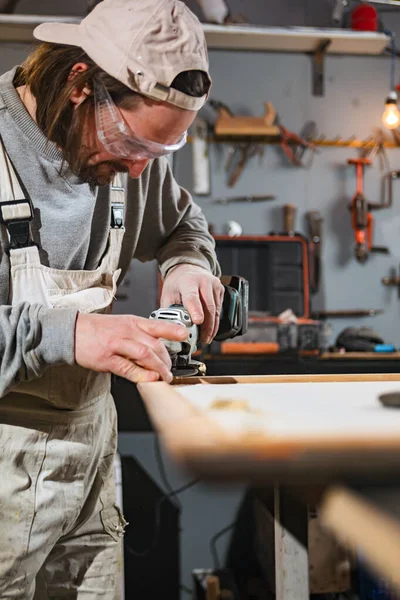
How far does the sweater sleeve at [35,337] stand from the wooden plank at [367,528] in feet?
1.80

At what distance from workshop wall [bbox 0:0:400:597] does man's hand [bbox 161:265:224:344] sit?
210 centimetres

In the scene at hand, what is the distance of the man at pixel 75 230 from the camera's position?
4.07ft

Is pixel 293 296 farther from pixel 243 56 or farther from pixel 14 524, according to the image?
pixel 14 524

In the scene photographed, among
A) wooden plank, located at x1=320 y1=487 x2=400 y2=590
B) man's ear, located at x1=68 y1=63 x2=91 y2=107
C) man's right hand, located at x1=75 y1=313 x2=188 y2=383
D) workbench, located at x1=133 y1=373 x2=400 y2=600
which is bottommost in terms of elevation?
wooden plank, located at x1=320 y1=487 x2=400 y2=590

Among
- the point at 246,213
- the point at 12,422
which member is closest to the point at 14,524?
the point at 12,422

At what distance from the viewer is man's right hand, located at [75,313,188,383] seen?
100 cm

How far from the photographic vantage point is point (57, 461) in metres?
1.35

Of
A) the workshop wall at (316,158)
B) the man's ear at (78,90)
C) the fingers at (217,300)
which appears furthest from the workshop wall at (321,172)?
the man's ear at (78,90)

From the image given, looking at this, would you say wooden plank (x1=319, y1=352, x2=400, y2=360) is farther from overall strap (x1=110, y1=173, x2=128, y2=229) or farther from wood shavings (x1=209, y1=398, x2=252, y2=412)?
wood shavings (x1=209, y1=398, x2=252, y2=412)

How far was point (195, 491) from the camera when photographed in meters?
3.12

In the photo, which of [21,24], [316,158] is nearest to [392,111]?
[316,158]

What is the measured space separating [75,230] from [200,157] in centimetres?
226

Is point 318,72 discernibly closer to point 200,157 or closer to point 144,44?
point 200,157

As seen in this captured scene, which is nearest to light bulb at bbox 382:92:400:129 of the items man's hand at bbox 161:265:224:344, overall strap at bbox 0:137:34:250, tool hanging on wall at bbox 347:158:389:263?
tool hanging on wall at bbox 347:158:389:263
